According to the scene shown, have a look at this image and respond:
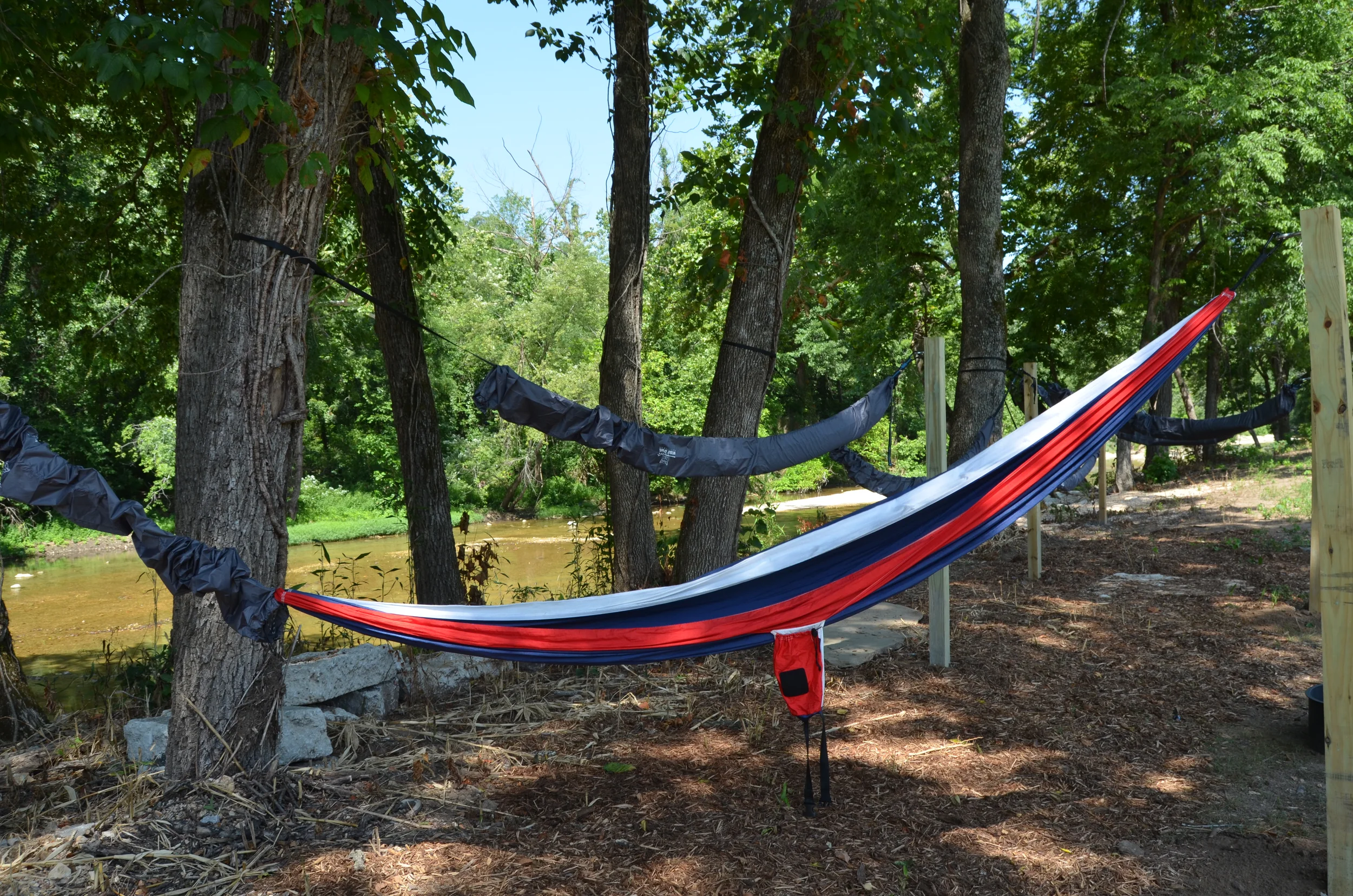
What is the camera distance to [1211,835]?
225cm

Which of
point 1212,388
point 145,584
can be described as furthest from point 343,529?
point 1212,388

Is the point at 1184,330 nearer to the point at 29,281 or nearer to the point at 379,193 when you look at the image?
the point at 379,193

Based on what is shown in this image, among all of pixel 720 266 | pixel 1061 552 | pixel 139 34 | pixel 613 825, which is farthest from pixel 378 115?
pixel 1061 552

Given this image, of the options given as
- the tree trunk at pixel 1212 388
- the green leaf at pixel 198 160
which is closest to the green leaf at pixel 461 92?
the green leaf at pixel 198 160

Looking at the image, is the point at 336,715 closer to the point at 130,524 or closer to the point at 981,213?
the point at 130,524

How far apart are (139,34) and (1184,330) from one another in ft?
9.61

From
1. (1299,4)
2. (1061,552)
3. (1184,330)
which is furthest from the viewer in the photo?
(1299,4)

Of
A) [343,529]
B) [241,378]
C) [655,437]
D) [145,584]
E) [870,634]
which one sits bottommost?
[145,584]

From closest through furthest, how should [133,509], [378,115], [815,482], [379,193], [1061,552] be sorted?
[133,509] < [378,115] < [379,193] < [1061,552] < [815,482]

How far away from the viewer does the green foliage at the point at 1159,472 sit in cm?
1188

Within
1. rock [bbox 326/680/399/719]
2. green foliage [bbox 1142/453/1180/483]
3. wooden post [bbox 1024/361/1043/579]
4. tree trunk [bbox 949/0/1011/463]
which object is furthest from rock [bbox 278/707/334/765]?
green foliage [bbox 1142/453/1180/483]

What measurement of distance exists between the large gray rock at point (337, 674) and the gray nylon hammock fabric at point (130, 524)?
3.37ft

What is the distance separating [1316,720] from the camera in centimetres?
273

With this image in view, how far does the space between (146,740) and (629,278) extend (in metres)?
2.76
